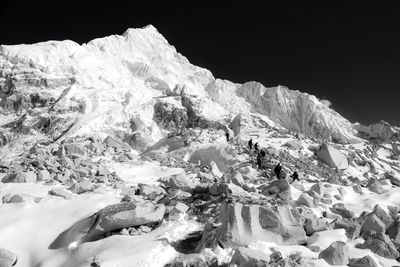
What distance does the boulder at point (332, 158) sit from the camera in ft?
78.6

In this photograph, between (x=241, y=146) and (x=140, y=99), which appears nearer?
(x=241, y=146)

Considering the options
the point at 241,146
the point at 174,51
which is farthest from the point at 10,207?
the point at 174,51

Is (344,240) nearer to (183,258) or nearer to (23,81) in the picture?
(183,258)

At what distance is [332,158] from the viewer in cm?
2412

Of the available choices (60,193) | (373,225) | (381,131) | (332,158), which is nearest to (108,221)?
(60,193)

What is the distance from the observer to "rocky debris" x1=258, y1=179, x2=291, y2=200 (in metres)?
13.9

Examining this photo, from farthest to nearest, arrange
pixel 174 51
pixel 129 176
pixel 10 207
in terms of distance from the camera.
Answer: pixel 174 51 < pixel 129 176 < pixel 10 207

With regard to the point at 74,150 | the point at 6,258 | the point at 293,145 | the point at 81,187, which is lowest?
the point at 6,258

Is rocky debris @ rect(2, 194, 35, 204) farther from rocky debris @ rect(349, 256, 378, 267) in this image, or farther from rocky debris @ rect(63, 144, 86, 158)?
rocky debris @ rect(349, 256, 378, 267)

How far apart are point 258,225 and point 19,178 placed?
1030 cm

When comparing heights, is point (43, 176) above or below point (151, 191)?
above

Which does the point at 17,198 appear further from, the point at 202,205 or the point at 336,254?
the point at 336,254

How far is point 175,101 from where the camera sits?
221 ft

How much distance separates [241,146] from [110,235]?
18502 millimetres
